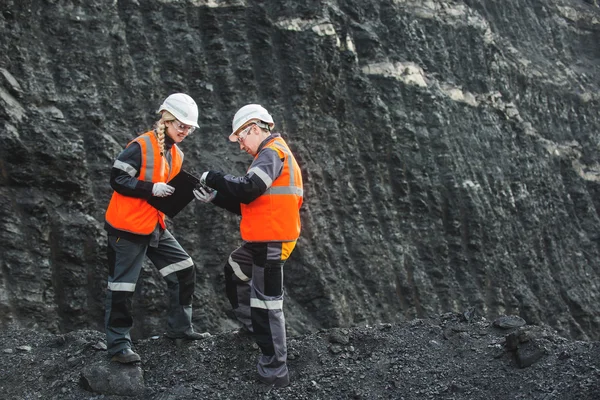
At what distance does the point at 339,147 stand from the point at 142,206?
8608mm

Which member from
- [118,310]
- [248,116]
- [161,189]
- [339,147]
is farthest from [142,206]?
[339,147]

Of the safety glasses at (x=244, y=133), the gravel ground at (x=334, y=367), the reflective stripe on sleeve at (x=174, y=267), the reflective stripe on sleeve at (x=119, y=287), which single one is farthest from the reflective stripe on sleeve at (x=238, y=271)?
the safety glasses at (x=244, y=133)

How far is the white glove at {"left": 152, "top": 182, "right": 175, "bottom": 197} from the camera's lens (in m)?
5.41

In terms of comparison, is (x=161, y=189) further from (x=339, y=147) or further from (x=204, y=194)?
(x=339, y=147)

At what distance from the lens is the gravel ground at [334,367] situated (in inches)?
213

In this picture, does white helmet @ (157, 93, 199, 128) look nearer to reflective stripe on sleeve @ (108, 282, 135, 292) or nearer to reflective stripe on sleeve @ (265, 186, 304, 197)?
reflective stripe on sleeve @ (265, 186, 304, 197)

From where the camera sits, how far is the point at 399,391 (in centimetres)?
558

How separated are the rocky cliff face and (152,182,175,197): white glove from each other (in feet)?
14.0

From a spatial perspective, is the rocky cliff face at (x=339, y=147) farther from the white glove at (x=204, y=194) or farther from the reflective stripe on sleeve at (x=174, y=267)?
the white glove at (x=204, y=194)

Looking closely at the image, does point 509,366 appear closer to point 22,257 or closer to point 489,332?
point 489,332

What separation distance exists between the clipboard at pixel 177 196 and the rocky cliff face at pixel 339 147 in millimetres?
4108

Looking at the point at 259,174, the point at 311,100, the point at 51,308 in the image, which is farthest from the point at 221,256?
the point at 259,174

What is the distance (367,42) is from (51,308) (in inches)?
377

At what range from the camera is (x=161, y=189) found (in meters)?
5.41
